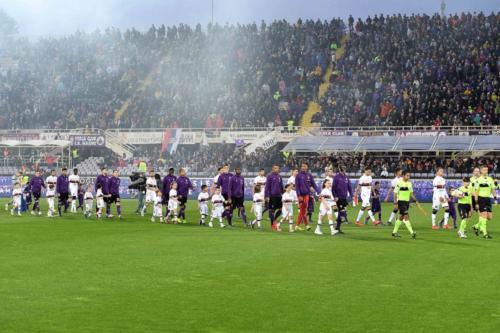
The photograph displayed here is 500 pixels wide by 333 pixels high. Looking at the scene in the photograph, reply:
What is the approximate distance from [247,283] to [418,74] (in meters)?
48.4

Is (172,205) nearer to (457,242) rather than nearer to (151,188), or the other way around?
(151,188)

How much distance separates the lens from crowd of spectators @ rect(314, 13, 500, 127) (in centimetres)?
5841

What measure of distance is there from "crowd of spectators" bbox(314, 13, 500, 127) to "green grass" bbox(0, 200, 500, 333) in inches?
1267

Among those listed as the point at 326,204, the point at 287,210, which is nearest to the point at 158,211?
the point at 287,210

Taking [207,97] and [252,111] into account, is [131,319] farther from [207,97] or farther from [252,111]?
[207,97]

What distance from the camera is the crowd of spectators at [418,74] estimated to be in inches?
2299

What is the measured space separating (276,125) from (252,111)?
115 inches

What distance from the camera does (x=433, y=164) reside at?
181 ft

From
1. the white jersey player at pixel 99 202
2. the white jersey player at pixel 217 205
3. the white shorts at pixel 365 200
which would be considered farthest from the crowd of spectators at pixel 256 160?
the white jersey player at pixel 217 205

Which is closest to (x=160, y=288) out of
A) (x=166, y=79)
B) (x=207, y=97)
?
(x=207, y=97)

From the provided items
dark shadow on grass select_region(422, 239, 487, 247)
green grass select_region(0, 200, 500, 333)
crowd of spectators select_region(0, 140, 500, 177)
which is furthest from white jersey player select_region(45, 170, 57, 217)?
dark shadow on grass select_region(422, 239, 487, 247)

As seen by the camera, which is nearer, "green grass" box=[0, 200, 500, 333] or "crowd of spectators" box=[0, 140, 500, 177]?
"green grass" box=[0, 200, 500, 333]

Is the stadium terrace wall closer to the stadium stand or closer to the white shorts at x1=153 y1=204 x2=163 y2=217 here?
the stadium stand

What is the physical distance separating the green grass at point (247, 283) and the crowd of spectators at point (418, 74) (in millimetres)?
32169
